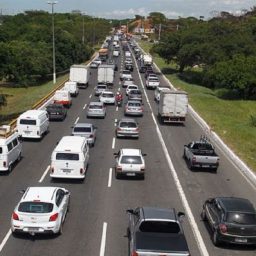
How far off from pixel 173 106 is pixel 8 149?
2090 centimetres

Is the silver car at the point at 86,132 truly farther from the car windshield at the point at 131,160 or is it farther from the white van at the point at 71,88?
the white van at the point at 71,88

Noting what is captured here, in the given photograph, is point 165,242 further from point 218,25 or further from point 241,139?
point 218,25

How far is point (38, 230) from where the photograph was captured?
1833cm

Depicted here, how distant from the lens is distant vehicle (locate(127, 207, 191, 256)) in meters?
15.1

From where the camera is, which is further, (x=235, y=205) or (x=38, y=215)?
(x=235, y=205)

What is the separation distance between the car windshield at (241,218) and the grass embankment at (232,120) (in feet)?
41.4

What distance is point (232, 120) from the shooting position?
165 ft

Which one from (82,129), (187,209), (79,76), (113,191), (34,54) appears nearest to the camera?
(187,209)

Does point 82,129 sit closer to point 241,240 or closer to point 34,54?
point 241,240

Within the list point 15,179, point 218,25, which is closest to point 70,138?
point 15,179

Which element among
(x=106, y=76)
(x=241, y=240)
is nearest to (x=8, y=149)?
(x=241, y=240)

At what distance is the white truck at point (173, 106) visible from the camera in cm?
4609

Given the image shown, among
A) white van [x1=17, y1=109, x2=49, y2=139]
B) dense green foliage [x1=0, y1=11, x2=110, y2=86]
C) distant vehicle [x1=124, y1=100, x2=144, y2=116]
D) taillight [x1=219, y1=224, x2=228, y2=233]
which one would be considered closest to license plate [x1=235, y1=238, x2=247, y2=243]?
taillight [x1=219, y1=224, x2=228, y2=233]

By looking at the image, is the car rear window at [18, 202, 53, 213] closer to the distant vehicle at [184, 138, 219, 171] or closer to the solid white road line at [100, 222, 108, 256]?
the solid white road line at [100, 222, 108, 256]
